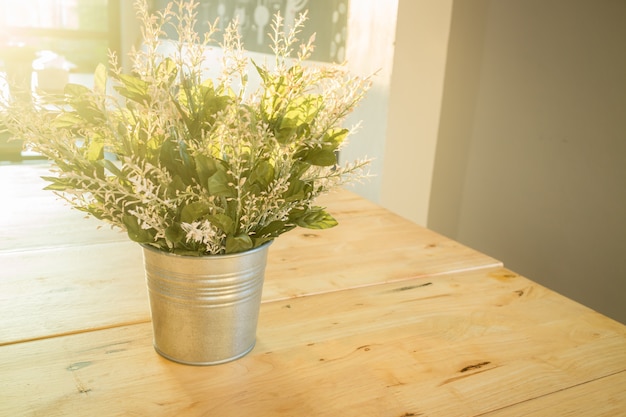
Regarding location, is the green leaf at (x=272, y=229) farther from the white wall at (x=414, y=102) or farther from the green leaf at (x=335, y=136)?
the white wall at (x=414, y=102)

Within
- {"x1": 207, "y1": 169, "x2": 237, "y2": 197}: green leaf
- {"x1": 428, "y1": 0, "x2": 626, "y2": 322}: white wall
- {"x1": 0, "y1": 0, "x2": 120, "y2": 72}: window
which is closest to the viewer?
{"x1": 207, "y1": 169, "x2": 237, "y2": 197}: green leaf

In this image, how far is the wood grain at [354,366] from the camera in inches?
28.1

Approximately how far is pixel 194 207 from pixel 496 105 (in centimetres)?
217

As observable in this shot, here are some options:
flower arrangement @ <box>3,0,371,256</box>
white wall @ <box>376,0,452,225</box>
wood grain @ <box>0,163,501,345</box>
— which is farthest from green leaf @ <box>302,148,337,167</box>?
white wall @ <box>376,0,452,225</box>

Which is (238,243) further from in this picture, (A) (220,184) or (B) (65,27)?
(B) (65,27)

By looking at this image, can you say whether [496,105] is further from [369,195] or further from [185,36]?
[185,36]

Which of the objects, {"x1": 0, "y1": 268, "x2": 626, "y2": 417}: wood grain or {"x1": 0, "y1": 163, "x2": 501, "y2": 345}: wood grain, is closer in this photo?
{"x1": 0, "y1": 268, "x2": 626, "y2": 417}: wood grain

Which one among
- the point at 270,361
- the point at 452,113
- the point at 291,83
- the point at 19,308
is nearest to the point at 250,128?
the point at 291,83

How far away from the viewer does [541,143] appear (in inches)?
96.3

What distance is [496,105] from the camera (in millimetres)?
2602

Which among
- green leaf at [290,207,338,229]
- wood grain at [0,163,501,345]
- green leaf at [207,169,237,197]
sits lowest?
wood grain at [0,163,501,345]

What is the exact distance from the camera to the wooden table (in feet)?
2.37

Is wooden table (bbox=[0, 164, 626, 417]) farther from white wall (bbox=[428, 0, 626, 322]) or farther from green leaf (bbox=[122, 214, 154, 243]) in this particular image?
white wall (bbox=[428, 0, 626, 322])

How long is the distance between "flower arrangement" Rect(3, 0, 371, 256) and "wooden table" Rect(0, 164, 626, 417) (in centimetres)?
18
